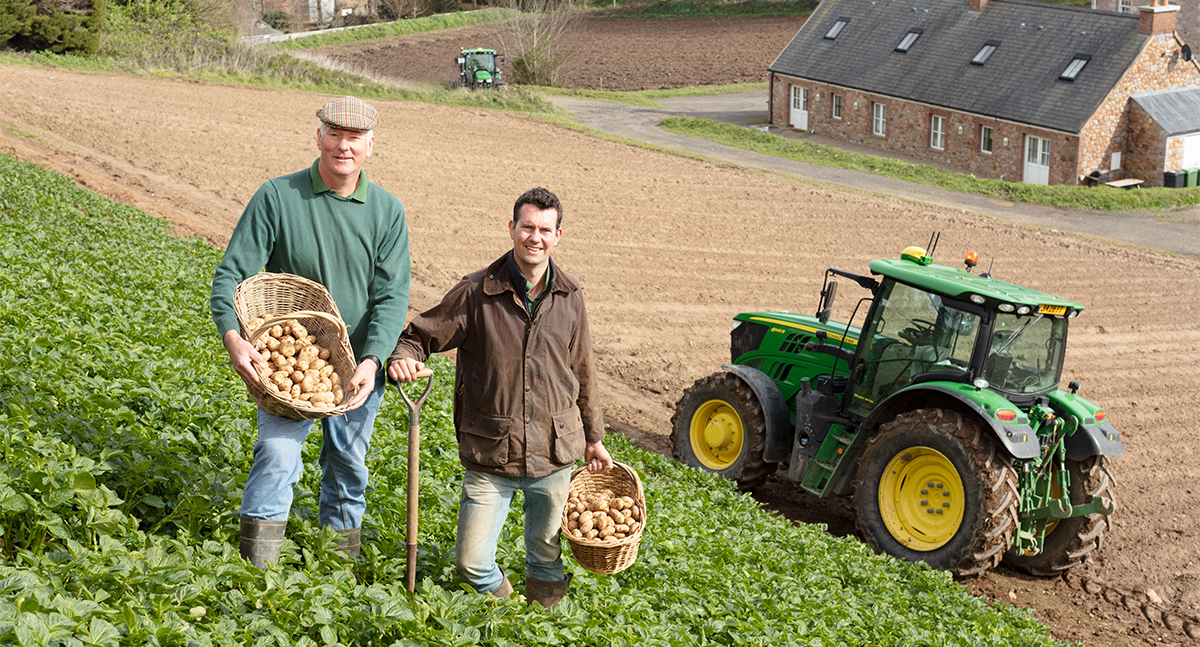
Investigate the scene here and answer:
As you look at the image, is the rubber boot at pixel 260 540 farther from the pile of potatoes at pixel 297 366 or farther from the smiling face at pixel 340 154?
the smiling face at pixel 340 154

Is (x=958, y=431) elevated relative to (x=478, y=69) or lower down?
lower down

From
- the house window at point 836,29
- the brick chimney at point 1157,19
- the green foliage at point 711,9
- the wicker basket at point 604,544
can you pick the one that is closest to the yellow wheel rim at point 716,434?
the wicker basket at point 604,544

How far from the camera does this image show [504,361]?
471 centimetres

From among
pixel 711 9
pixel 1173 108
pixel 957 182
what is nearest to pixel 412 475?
pixel 957 182

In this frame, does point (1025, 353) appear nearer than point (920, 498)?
Yes

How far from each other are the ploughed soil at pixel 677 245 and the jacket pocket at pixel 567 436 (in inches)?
208

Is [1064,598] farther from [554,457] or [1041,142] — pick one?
[1041,142]

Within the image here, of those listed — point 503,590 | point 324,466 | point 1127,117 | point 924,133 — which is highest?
point 1127,117

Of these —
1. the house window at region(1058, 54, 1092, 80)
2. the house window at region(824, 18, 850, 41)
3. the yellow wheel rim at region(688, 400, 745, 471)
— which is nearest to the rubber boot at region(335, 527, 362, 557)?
the yellow wheel rim at region(688, 400, 745, 471)

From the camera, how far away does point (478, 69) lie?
43.5m

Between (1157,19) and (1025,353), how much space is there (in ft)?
84.2

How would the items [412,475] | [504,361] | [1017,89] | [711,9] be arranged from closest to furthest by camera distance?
[412,475], [504,361], [1017,89], [711,9]

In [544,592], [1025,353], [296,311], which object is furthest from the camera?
[1025,353]

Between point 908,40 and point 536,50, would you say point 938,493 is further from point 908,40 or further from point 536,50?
point 536,50
